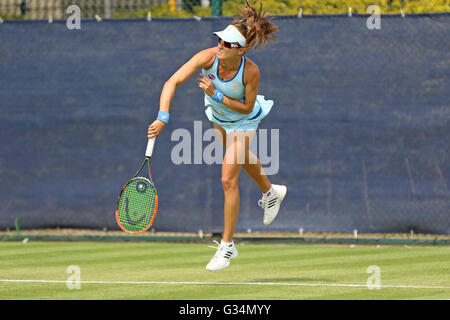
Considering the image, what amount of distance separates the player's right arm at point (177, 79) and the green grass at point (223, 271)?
1.20m

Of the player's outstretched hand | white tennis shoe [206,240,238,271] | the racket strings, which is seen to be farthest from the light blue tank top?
white tennis shoe [206,240,238,271]

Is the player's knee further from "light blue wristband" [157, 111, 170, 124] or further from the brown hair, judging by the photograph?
the brown hair

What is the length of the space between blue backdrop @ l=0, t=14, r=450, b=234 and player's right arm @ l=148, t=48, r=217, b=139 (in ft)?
8.43

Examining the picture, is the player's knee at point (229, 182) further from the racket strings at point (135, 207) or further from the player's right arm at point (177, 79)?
the player's right arm at point (177, 79)

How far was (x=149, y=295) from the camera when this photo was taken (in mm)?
6453

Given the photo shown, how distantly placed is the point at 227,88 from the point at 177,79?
0.47 m

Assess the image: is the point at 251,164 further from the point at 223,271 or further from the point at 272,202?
the point at 223,271

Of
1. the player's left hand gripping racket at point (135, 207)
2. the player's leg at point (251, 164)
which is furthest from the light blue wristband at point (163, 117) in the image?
the player's leg at point (251, 164)

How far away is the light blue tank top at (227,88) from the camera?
23.8ft

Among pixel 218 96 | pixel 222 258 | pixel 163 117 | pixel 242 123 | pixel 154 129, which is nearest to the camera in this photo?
pixel 154 129

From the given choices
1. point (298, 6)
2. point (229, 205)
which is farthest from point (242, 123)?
point (298, 6)

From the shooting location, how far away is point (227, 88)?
726 centimetres
